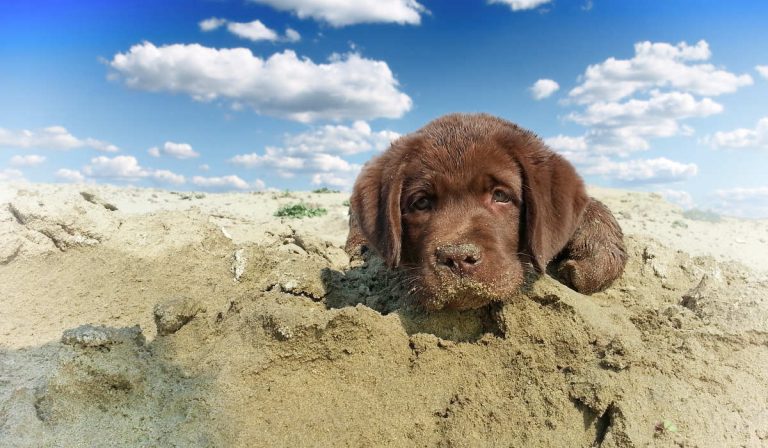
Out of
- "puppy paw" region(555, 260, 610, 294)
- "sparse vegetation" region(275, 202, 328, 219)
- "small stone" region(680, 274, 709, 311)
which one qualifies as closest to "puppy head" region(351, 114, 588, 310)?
"puppy paw" region(555, 260, 610, 294)

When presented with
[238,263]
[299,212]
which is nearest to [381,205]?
[238,263]

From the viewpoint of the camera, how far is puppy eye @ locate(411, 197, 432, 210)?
442cm

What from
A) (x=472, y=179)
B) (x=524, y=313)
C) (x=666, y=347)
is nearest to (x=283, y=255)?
(x=472, y=179)

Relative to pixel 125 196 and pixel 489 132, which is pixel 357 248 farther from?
pixel 125 196

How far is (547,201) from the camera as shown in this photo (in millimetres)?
4301

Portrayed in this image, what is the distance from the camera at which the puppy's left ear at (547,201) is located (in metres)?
4.20

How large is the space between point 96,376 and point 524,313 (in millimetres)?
2731

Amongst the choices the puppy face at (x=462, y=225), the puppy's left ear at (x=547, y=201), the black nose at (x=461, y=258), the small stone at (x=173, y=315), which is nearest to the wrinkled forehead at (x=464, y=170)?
the puppy face at (x=462, y=225)

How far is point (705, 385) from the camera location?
3.29 meters

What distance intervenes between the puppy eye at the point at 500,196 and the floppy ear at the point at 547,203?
0.46ft

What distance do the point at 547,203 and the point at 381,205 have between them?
1377 mm

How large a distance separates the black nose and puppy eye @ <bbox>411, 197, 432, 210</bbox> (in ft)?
2.81

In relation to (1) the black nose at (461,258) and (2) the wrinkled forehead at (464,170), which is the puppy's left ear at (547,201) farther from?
(1) the black nose at (461,258)

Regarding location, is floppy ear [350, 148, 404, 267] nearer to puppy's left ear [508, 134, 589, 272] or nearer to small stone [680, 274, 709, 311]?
puppy's left ear [508, 134, 589, 272]
